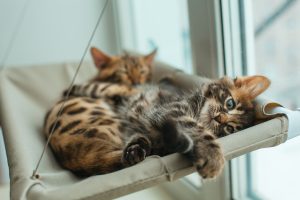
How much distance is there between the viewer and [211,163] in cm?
78

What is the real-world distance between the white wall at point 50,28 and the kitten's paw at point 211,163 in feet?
4.88

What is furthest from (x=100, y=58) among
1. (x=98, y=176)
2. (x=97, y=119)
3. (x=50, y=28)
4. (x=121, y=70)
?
(x=98, y=176)

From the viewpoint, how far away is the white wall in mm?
2074

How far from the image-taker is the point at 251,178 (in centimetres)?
142

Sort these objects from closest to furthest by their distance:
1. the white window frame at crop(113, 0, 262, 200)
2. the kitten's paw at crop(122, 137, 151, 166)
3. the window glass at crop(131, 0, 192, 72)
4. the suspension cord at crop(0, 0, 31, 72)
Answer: the kitten's paw at crop(122, 137, 151, 166) < the white window frame at crop(113, 0, 262, 200) < the window glass at crop(131, 0, 192, 72) < the suspension cord at crop(0, 0, 31, 72)

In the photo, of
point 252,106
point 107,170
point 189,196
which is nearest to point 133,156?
point 107,170

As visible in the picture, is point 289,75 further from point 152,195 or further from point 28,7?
point 28,7

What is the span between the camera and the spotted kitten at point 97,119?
0.96 metres

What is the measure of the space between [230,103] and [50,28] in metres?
1.46

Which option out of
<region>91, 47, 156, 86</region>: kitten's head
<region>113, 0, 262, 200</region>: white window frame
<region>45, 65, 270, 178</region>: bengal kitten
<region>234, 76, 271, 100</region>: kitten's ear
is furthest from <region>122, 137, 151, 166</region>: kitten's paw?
<region>91, 47, 156, 86</region>: kitten's head

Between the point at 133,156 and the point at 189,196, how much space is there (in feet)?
2.89

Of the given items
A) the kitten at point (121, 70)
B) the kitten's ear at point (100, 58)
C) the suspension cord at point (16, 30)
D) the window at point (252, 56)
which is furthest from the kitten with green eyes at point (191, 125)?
the suspension cord at point (16, 30)

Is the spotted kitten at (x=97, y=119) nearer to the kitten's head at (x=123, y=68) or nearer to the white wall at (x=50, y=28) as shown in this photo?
the kitten's head at (x=123, y=68)

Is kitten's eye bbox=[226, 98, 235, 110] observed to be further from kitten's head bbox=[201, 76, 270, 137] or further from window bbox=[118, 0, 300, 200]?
window bbox=[118, 0, 300, 200]
